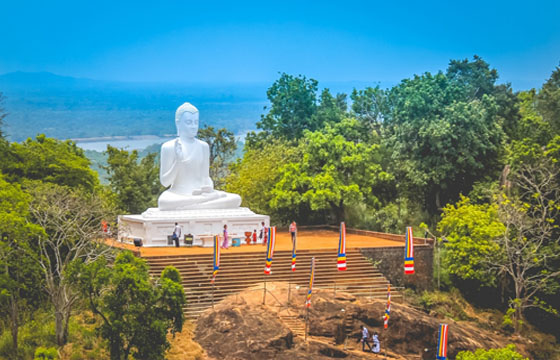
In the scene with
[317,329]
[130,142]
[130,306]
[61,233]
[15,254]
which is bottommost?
[317,329]

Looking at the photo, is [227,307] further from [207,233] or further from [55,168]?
[55,168]

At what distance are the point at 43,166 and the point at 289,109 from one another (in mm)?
19916

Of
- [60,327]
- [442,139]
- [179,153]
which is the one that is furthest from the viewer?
[442,139]

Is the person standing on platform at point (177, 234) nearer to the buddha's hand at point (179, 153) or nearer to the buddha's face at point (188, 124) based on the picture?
the buddha's hand at point (179, 153)

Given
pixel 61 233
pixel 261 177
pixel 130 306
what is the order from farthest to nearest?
pixel 261 177, pixel 61 233, pixel 130 306

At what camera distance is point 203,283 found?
2497cm

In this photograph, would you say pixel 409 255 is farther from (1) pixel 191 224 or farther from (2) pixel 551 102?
(2) pixel 551 102

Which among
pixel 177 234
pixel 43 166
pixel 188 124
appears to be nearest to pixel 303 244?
pixel 177 234

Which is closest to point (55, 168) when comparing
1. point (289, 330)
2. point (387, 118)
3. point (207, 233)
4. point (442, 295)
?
point (207, 233)

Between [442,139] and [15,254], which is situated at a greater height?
[442,139]

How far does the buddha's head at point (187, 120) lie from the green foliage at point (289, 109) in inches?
498

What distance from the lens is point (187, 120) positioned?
31.5 meters

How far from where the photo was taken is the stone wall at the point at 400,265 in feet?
92.4

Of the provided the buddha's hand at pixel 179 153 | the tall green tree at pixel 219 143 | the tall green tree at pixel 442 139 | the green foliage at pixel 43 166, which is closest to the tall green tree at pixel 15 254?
the green foliage at pixel 43 166
